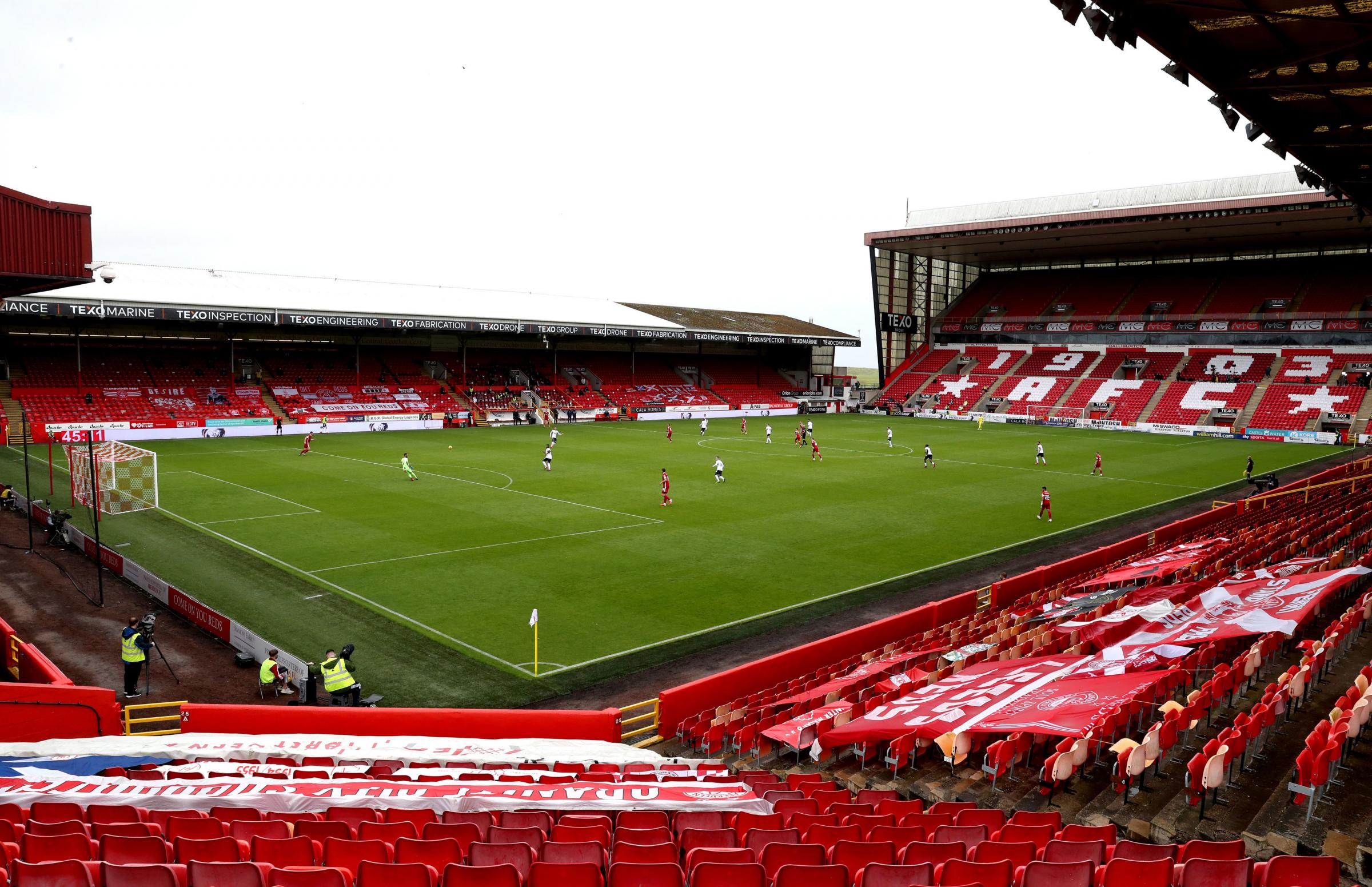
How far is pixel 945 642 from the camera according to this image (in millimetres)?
15508

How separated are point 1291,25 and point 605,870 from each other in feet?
49.3

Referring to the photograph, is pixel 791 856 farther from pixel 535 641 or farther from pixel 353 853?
pixel 535 641

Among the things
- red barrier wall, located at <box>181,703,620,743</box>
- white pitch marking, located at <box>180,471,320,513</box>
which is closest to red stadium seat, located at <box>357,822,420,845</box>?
red barrier wall, located at <box>181,703,620,743</box>

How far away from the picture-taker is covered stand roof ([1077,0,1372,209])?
39.8 ft

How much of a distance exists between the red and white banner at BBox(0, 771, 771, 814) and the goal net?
2276cm

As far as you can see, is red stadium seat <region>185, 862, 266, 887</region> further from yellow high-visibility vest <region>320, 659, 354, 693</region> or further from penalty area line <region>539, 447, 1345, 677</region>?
penalty area line <region>539, 447, 1345, 677</region>

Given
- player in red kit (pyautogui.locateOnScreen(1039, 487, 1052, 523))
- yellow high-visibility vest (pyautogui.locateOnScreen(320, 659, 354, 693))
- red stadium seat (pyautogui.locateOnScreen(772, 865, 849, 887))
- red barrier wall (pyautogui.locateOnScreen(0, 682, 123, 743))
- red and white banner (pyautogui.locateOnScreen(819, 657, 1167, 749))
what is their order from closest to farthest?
red stadium seat (pyautogui.locateOnScreen(772, 865, 849, 887))
red and white banner (pyautogui.locateOnScreen(819, 657, 1167, 749))
red barrier wall (pyautogui.locateOnScreen(0, 682, 123, 743))
yellow high-visibility vest (pyautogui.locateOnScreen(320, 659, 354, 693))
player in red kit (pyautogui.locateOnScreen(1039, 487, 1052, 523))

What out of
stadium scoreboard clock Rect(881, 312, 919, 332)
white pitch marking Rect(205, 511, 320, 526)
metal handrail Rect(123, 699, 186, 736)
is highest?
stadium scoreboard clock Rect(881, 312, 919, 332)

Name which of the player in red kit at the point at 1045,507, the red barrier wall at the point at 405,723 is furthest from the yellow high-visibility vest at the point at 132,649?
the player in red kit at the point at 1045,507

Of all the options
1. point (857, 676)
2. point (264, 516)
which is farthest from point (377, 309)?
point (857, 676)

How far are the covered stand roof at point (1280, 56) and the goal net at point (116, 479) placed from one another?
3025 cm

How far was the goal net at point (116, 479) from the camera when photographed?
28.5 m

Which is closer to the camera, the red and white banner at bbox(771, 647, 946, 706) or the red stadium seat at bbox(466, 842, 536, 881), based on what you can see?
the red stadium seat at bbox(466, 842, 536, 881)

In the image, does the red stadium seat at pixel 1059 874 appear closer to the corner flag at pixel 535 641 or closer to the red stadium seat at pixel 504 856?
the red stadium seat at pixel 504 856
